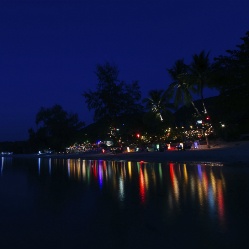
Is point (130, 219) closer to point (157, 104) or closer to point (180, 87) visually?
point (180, 87)

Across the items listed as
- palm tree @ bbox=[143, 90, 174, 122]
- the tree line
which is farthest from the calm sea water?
palm tree @ bbox=[143, 90, 174, 122]

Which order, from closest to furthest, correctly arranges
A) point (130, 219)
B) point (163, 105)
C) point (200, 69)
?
point (130, 219) → point (200, 69) → point (163, 105)

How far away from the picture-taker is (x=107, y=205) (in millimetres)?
9125

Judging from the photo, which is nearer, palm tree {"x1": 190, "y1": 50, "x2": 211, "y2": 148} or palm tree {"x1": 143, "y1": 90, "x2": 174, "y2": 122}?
palm tree {"x1": 190, "y1": 50, "x2": 211, "y2": 148}

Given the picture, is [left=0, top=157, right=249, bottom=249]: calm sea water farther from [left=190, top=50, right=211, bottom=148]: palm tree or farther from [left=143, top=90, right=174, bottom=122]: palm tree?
[left=143, top=90, right=174, bottom=122]: palm tree

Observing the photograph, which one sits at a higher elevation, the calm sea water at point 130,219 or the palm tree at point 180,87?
the palm tree at point 180,87

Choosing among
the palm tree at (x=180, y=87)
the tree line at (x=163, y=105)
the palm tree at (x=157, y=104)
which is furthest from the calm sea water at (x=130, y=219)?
the palm tree at (x=157, y=104)

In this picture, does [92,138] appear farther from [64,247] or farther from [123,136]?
[64,247]

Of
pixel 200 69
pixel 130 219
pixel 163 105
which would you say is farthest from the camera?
pixel 163 105

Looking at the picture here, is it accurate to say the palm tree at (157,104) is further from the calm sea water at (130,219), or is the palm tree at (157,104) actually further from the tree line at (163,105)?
the calm sea water at (130,219)

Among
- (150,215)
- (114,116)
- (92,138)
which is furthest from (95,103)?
(150,215)

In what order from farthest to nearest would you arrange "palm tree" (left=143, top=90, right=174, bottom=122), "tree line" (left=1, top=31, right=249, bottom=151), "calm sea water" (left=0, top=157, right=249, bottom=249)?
→ "palm tree" (left=143, top=90, right=174, bottom=122), "tree line" (left=1, top=31, right=249, bottom=151), "calm sea water" (left=0, top=157, right=249, bottom=249)

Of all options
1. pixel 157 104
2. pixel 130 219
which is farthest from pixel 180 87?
pixel 130 219

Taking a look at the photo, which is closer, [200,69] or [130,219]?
[130,219]
